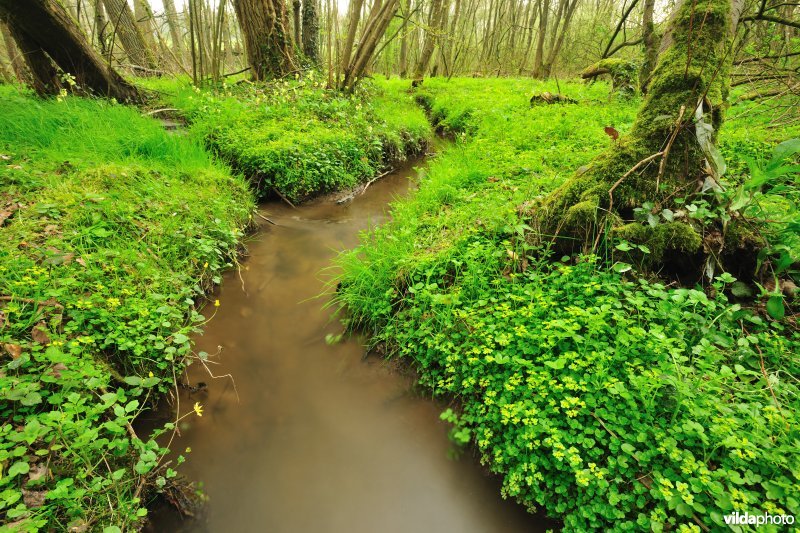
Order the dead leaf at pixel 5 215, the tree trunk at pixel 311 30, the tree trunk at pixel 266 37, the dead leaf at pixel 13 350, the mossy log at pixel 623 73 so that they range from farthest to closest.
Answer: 1. the tree trunk at pixel 311 30
2. the mossy log at pixel 623 73
3. the tree trunk at pixel 266 37
4. the dead leaf at pixel 5 215
5. the dead leaf at pixel 13 350

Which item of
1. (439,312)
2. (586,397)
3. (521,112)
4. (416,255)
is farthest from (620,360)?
(521,112)

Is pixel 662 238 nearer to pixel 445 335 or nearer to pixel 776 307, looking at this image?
pixel 776 307

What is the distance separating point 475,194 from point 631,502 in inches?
123

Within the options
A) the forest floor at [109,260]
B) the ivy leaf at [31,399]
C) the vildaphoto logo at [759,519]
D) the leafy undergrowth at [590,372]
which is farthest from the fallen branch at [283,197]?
the vildaphoto logo at [759,519]

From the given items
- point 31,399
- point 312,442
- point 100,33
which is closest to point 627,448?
point 312,442

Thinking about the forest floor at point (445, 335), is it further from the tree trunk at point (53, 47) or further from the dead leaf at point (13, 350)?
the tree trunk at point (53, 47)

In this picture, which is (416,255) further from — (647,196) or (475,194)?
(647,196)

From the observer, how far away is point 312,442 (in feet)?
7.84

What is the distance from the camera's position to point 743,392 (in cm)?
184

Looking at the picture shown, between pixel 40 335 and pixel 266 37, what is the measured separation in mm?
7492

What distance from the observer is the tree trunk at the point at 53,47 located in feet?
14.8

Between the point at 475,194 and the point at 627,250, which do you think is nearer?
the point at 627,250

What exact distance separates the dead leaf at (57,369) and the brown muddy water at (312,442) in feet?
2.39

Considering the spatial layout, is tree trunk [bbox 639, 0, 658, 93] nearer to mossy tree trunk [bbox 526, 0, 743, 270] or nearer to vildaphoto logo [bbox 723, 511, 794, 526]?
mossy tree trunk [bbox 526, 0, 743, 270]
